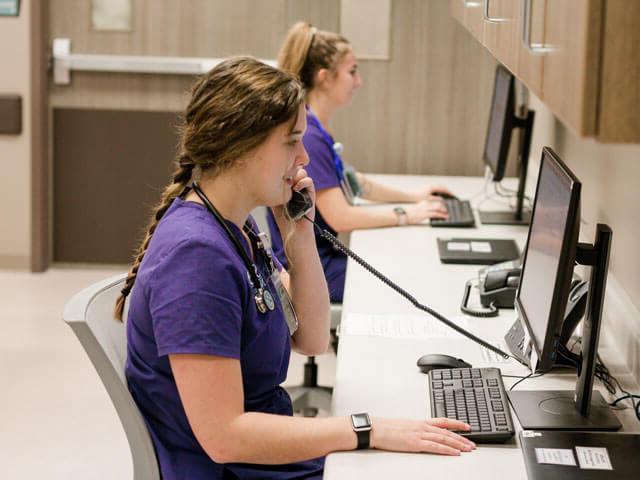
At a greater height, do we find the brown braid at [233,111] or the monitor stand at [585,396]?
the brown braid at [233,111]

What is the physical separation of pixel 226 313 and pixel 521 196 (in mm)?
2249

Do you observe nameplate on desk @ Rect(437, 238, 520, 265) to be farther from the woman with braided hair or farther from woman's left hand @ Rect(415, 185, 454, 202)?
the woman with braided hair

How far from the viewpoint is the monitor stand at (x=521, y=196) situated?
12.3ft

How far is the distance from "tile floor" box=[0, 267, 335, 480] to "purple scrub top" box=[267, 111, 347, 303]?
2.13ft

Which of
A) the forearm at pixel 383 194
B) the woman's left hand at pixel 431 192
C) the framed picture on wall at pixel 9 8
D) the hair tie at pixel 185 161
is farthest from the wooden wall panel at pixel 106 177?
the hair tie at pixel 185 161

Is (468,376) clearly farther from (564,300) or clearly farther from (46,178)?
(46,178)

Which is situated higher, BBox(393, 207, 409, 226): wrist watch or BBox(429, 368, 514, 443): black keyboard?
BBox(393, 207, 409, 226): wrist watch

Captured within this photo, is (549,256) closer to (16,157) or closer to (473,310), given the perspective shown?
(473,310)

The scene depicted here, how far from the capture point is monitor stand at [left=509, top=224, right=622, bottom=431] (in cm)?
184

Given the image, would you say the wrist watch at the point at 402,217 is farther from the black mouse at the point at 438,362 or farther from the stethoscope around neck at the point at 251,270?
the stethoscope around neck at the point at 251,270

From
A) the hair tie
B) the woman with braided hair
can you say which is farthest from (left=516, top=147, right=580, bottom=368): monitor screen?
the hair tie

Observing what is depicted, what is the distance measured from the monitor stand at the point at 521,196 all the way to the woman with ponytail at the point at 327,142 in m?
0.22

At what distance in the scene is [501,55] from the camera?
90.2 inches

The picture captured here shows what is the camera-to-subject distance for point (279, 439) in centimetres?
180
